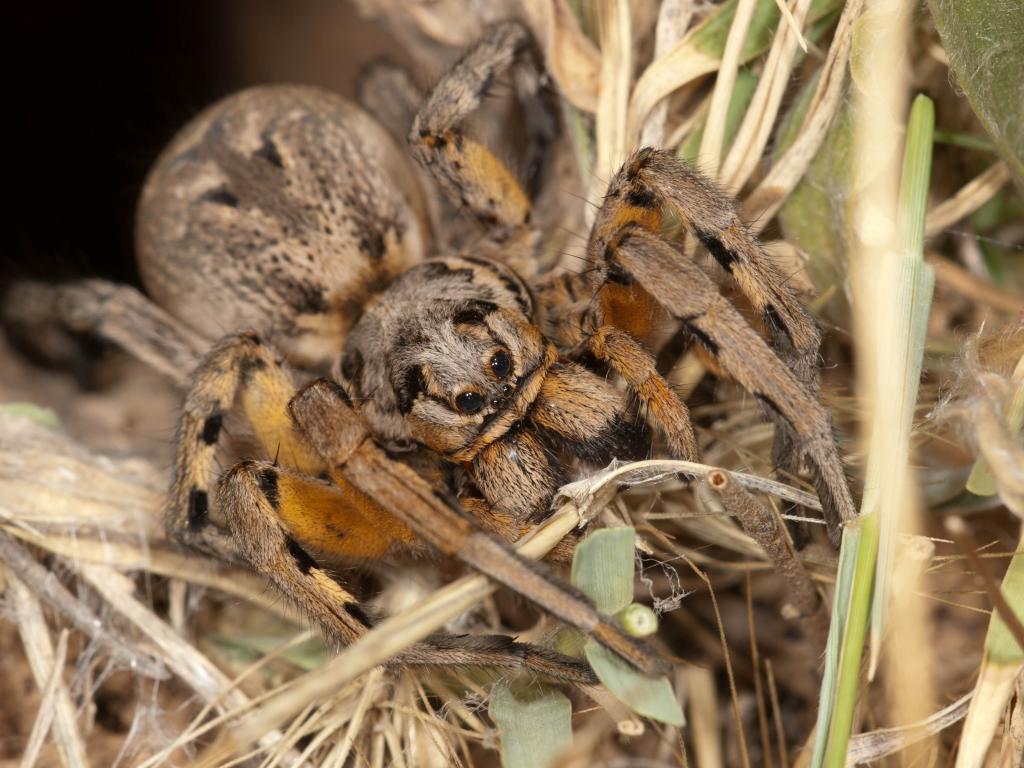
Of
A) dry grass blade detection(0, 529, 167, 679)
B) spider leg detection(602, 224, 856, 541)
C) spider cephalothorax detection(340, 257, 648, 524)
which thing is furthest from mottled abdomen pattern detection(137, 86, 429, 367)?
spider leg detection(602, 224, 856, 541)

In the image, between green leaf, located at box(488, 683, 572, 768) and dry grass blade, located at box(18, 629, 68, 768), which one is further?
dry grass blade, located at box(18, 629, 68, 768)

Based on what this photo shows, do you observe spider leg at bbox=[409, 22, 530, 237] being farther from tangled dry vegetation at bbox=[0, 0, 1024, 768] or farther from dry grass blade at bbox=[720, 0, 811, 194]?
dry grass blade at bbox=[720, 0, 811, 194]

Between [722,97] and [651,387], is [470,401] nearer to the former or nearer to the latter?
[651,387]

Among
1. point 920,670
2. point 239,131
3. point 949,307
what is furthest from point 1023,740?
point 239,131

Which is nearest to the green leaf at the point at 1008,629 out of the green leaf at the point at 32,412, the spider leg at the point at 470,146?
the spider leg at the point at 470,146

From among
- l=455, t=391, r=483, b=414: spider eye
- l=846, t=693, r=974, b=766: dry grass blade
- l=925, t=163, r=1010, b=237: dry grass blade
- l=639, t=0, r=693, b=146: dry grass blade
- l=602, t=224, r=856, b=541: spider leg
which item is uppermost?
l=639, t=0, r=693, b=146: dry grass blade

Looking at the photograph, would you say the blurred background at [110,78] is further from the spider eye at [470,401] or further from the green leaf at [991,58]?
the green leaf at [991,58]

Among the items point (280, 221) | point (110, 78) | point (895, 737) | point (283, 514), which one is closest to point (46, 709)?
point (283, 514)
